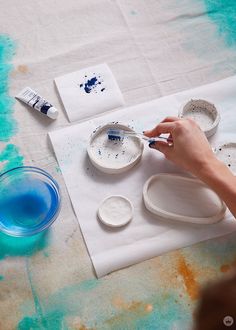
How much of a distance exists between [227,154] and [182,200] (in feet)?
0.51

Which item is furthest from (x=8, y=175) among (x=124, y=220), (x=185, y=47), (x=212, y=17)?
(x=212, y=17)

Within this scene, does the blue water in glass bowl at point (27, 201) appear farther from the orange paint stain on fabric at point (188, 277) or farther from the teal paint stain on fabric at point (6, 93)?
the orange paint stain on fabric at point (188, 277)

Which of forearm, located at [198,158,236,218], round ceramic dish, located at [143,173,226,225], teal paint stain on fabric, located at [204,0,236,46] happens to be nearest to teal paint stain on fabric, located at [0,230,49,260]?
round ceramic dish, located at [143,173,226,225]

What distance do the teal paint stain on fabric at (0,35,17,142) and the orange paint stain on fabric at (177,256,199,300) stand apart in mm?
510

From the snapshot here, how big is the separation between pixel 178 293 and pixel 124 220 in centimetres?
18

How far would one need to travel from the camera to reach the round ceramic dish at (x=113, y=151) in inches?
39.7

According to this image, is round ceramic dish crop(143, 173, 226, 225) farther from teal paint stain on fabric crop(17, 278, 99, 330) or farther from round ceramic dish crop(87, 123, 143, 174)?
teal paint stain on fabric crop(17, 278, 99, 330)

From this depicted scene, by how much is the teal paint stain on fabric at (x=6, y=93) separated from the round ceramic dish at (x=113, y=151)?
0.71 ft

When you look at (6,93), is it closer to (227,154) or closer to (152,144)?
(152,144)

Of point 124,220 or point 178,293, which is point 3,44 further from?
point 178,293

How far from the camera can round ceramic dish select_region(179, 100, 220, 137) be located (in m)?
1.05

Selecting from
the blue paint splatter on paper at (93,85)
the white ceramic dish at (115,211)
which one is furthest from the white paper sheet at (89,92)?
the white ceramic dish at (115,211)

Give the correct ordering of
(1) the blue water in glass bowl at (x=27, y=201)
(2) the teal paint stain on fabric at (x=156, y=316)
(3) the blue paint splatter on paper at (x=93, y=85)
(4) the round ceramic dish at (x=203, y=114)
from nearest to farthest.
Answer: (2) the teal paint stain on fabric at (x=156, y=316) < (1) the blue water in glass bowl at (x=27, y=201) < (4) the round ceramic dish at (x=203, y=114) < (3) the blue paint splatter on paper at (x=93, y=85)

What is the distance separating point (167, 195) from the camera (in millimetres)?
969
